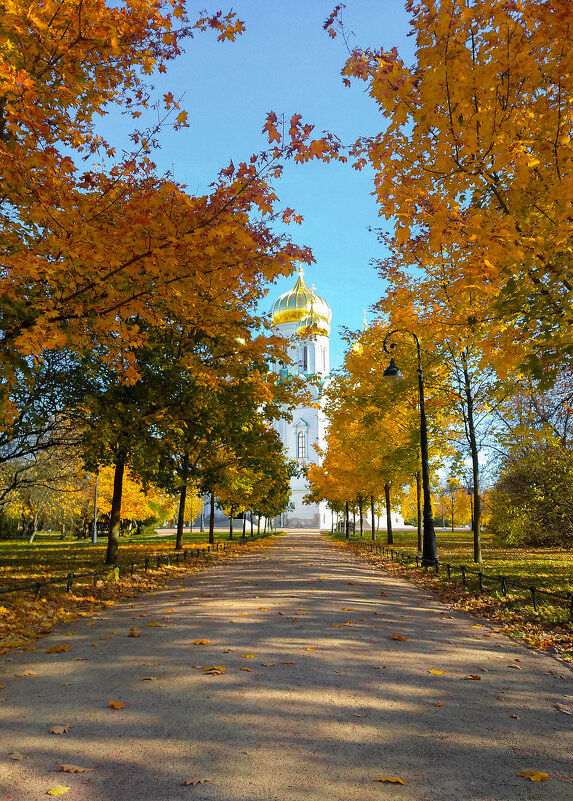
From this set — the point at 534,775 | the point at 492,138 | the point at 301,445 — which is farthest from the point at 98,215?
the point at 301,445

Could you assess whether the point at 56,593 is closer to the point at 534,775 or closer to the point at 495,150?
the point at 534,775

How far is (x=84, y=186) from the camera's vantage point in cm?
605

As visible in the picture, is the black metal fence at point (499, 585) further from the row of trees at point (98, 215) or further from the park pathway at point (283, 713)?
the row of trees at point (98, 215)

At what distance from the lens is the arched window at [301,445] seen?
79.0 metres

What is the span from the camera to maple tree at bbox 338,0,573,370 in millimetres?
6000

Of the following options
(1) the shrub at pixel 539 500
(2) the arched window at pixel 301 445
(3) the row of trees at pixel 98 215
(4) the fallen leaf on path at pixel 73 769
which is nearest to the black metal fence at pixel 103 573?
(3) the row of trees at pixel 98 215

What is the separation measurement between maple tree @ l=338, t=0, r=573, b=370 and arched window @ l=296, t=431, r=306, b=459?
72.4m

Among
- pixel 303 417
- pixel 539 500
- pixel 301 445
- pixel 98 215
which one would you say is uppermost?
pixel 303 417

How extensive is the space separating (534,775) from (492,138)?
603cm

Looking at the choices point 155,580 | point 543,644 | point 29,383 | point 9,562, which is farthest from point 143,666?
point 9,562

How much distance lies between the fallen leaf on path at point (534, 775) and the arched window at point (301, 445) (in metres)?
75.7

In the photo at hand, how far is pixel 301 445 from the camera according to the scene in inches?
3142

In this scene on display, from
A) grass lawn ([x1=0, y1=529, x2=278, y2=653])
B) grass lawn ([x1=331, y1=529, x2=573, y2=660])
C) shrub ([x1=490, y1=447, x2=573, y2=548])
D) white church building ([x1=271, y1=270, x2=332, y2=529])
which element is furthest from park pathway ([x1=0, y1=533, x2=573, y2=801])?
white church building ([x1=271, y1=270, x2=332, y2=529])

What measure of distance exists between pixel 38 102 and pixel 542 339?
23.2 feet
